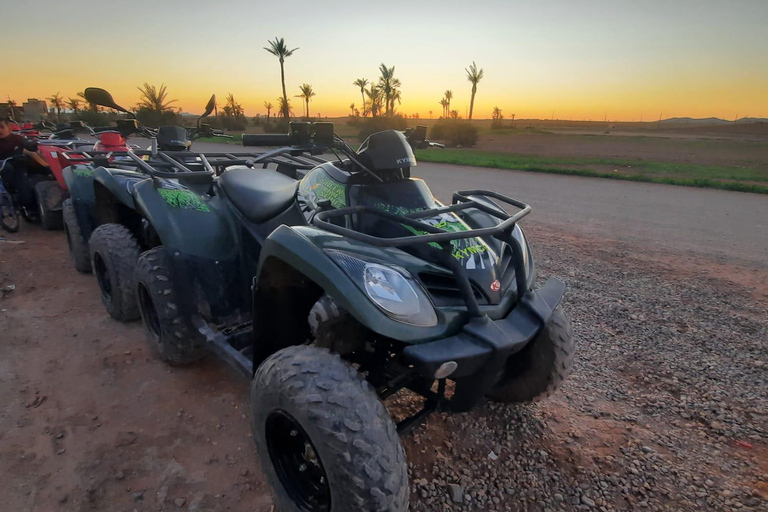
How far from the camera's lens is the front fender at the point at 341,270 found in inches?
69.1

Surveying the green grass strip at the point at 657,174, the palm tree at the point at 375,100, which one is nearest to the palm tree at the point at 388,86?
the palm tree at the point at 375,100

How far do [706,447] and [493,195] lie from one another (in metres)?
1.91

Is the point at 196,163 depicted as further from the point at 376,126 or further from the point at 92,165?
the point at 376,126

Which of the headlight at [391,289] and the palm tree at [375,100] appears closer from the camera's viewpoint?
the headlight at [391,289]

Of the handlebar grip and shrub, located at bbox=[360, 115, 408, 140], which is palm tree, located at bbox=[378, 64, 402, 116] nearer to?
shrub, located at bbox=[360, 115, 408, 140]

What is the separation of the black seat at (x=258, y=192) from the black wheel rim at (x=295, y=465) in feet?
4.46

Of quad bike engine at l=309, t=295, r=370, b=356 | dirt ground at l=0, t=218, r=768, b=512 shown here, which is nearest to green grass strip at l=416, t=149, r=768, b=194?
dirt ground at l=0, t=218, r=768, b=512

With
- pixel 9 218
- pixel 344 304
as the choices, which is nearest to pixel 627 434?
pixel 344 304

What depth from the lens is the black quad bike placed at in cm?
178

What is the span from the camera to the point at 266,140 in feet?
7.71

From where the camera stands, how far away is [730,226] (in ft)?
28.9

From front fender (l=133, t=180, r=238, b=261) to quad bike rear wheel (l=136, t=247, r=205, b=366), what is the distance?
17 centimetres

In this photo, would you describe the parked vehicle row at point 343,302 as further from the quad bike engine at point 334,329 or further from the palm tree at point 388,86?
the palm tree at point 388,86

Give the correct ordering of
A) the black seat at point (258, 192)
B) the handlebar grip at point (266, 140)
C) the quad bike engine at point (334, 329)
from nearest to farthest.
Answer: the quad bike engine at point (334, 329)
the handlebar grip at point (266, 140)
the black seat at point (258, 192)
